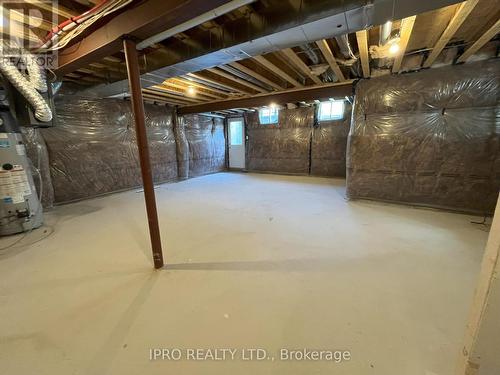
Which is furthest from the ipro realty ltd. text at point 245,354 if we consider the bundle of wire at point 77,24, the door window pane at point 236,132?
the door window pane at point 236,132

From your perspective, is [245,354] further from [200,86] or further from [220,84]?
[200,86]

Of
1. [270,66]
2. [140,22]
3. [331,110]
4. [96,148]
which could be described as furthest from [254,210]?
[331,110]

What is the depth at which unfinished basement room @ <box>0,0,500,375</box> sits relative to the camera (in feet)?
3.59

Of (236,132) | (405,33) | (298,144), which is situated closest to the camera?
(405,33)

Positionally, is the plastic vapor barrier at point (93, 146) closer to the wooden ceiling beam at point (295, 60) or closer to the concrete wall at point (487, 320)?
the wooden ceiling beam at point (295, 60)

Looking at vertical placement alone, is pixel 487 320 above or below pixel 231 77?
below

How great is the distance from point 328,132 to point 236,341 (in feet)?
Result: 18.7

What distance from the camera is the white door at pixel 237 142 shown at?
284 inches

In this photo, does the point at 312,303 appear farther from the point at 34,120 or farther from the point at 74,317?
the point at 34,120

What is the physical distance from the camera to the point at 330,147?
580 centimetres

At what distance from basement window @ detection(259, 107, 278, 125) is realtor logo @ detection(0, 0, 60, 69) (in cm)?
516

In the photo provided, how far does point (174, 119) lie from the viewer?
5.57 metres

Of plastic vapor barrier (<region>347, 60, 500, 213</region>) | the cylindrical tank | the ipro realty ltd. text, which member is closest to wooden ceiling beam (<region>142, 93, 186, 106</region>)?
the cylindrical tank

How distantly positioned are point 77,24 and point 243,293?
2.44 m
